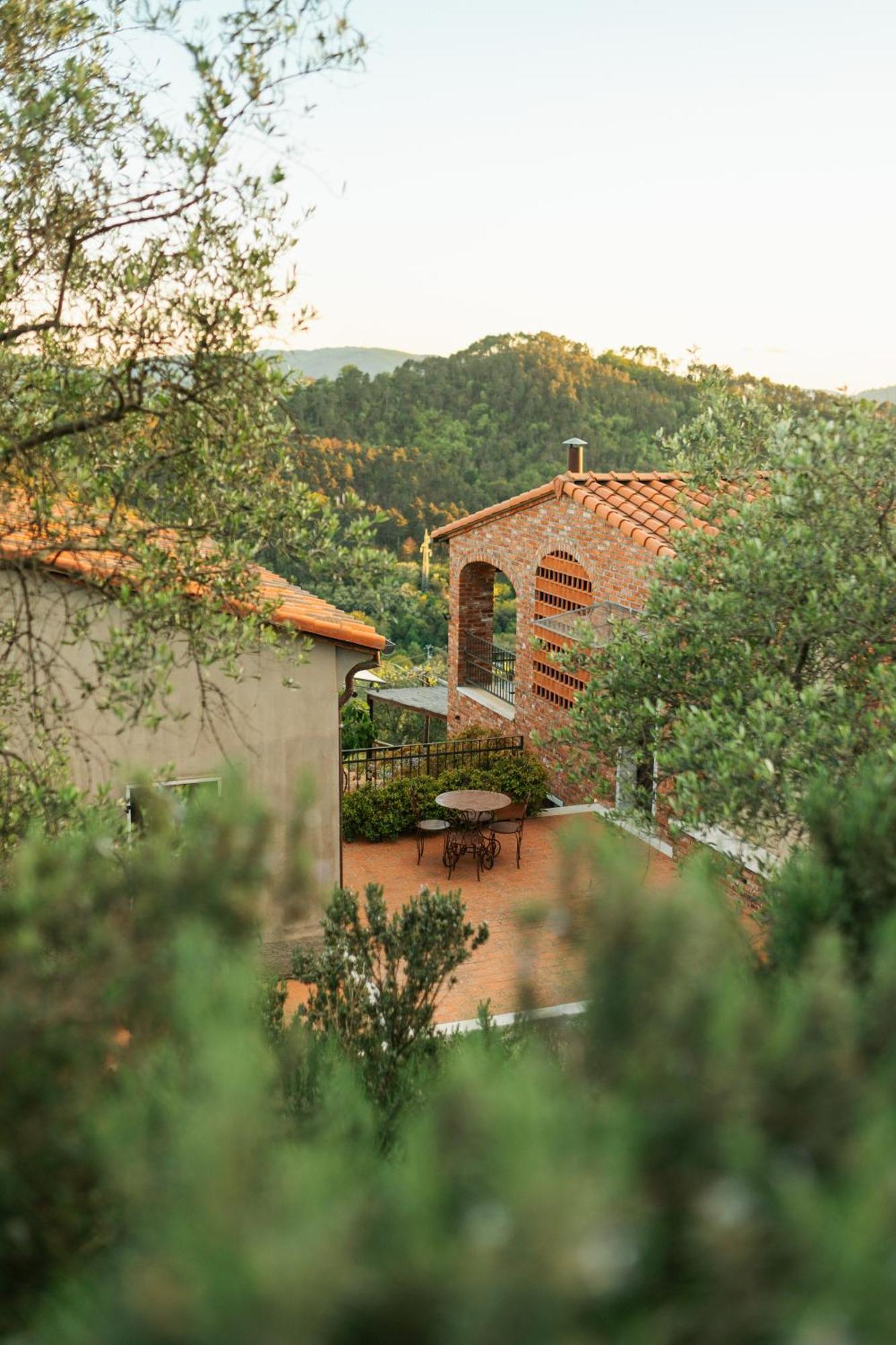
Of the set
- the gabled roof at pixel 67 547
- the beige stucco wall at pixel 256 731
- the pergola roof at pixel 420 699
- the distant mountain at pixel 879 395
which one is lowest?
the pergola roof at pixel 420 699

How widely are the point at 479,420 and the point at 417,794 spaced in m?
30.1

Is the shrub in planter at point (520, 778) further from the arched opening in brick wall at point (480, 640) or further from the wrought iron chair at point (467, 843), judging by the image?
the arched opening in brick wall at point (480, 640)

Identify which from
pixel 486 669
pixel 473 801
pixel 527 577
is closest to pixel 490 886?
pixel 473 801

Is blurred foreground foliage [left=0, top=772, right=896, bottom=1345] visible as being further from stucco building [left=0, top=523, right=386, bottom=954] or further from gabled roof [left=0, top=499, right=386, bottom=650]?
stucco building [left=0, top=523, right=386, bottom=954]

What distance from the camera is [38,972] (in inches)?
84.5

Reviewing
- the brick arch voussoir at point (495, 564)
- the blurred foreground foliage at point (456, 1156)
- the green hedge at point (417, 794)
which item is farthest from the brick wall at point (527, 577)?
the blurred foreground foliage at point (456, 1156)

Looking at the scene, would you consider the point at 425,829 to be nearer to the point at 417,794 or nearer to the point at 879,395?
the point at 417,794

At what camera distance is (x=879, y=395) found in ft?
22.3

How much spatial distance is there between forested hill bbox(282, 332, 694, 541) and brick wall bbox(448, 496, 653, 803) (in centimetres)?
1866

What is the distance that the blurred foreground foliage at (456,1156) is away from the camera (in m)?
1.23

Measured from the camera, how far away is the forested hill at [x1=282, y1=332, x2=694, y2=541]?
40312mm

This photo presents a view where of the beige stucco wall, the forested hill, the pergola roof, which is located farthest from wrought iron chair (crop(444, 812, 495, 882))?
the forested hill

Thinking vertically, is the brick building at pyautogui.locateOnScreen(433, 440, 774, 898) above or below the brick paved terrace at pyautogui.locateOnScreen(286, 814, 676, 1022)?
above

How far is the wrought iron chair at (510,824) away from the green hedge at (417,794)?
0.19 m
